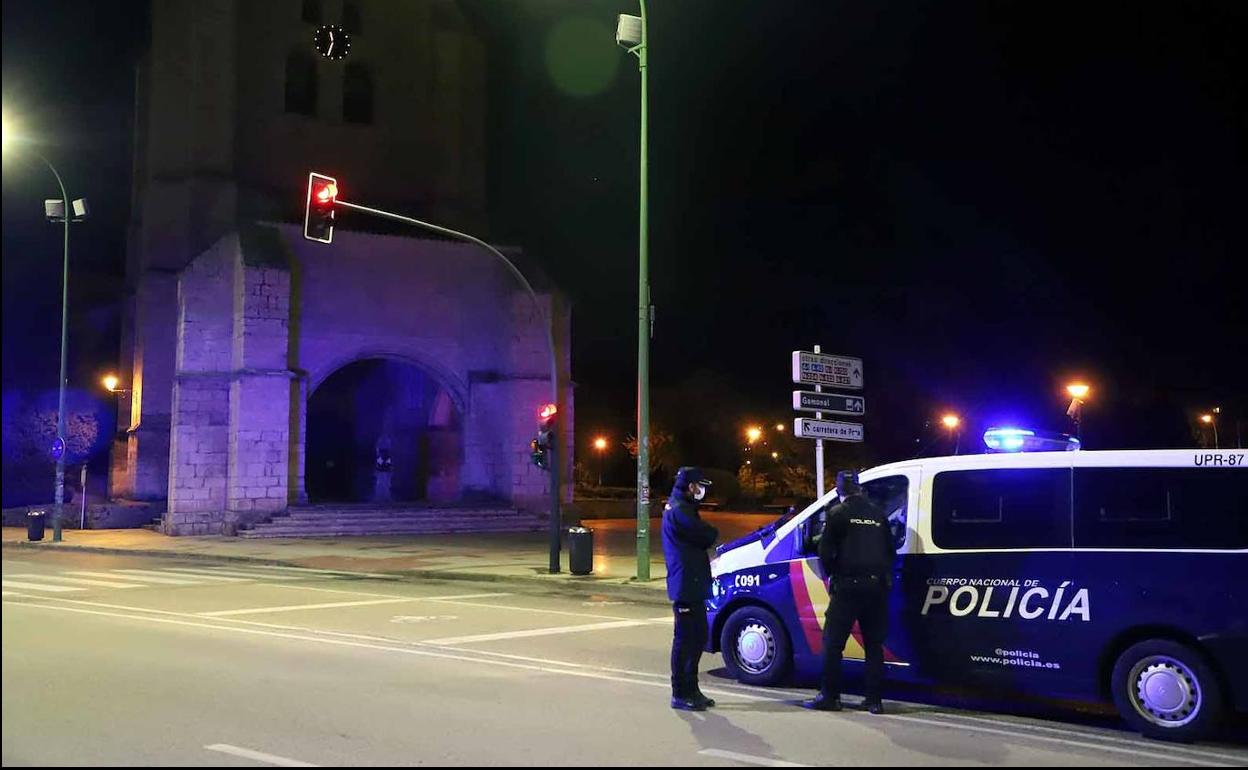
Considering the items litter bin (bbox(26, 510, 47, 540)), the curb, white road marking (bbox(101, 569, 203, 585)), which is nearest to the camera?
the curb

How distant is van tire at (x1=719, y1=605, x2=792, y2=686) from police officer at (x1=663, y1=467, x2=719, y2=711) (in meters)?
1.05

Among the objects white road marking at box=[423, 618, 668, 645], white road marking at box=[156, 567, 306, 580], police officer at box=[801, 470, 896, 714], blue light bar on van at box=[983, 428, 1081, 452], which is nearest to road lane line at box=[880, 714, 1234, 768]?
police officer at box=[801, 470, 896, 714]

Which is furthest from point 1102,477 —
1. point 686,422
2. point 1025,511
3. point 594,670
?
point 686,422

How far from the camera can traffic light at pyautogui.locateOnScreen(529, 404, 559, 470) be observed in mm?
19062

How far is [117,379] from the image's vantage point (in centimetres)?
4744

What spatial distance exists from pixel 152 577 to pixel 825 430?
1215cm

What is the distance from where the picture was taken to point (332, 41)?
132 feet

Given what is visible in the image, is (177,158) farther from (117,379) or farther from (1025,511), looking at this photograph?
(1025,511)

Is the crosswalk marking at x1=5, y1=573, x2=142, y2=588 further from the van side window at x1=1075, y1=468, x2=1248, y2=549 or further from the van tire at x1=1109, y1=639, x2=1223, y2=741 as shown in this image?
the van tire at x1=1109, y1=639, x2=1223, y2=741

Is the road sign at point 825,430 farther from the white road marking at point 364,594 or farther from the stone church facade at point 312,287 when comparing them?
the stone church facade at point 312,287

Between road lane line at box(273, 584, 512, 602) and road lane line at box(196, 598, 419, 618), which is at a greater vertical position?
road lane line at box(196, 598, 419, 618)

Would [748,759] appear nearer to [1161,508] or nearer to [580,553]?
[1161,508]

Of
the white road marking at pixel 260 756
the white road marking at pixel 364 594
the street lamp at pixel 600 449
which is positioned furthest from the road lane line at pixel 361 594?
the street lamp at pixel 600 449

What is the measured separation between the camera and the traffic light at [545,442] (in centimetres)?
1906
